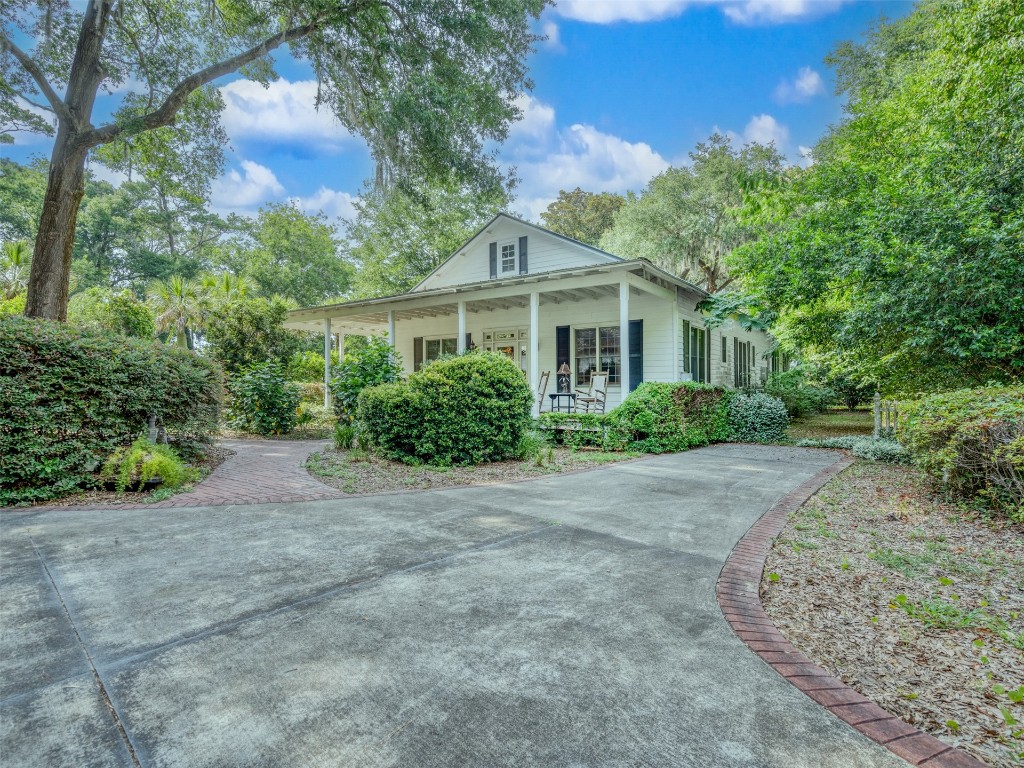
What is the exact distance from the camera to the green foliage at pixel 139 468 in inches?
200

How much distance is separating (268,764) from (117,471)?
16.6 feet

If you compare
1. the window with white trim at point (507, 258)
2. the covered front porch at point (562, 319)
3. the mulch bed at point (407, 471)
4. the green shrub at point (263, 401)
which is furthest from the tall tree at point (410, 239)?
the mulch bed at point (407, 471)

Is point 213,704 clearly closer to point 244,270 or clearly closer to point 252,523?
point 252,523

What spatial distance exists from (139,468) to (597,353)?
9.96m

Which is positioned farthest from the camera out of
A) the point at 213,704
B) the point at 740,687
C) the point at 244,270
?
the point at 244,270

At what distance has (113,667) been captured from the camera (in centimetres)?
191

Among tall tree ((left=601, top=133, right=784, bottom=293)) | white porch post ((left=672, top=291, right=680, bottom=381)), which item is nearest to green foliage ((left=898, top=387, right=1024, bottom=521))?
white porch post ((left=672, top=291, right=680, bottom=381))

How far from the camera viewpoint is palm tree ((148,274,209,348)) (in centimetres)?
1702

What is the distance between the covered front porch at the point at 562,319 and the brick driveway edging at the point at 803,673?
22.8 ft

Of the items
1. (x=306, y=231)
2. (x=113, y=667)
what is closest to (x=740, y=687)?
(x=113, y=667)

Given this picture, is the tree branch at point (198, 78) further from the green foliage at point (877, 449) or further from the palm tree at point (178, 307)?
the green foliage at point (877, 449)

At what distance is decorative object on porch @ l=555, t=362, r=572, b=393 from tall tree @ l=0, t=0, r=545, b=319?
468 centimetres

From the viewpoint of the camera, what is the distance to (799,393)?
15633 millimetres

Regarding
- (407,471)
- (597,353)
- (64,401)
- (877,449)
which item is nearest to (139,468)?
(64,401)
